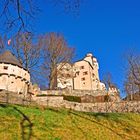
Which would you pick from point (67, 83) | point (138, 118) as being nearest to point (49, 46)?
point (67, 83)

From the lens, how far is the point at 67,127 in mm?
13969

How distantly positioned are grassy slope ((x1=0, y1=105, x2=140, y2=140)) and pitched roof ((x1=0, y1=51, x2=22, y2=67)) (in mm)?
21539

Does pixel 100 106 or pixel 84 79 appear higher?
pixel 84 79

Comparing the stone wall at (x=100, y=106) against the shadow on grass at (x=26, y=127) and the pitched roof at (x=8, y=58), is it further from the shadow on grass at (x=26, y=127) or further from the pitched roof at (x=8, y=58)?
the shadow on grass at (x=26, y=127)

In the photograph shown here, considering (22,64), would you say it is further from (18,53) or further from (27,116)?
(27,116)

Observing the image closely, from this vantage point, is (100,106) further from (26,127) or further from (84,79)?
(84,79)

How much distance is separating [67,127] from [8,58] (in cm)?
2554

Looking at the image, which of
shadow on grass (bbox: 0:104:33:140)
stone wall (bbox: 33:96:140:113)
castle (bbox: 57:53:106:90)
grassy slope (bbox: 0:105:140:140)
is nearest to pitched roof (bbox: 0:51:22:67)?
stone wall (bbox: 33:96:140:113)

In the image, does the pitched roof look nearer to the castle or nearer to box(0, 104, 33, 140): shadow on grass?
the castle

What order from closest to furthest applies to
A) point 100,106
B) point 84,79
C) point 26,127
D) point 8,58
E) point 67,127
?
point 26,127 < point 67,127 < point 100,106 < point 8,58 < point 84,79

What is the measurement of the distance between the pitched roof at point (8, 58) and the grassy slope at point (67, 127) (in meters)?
21.5

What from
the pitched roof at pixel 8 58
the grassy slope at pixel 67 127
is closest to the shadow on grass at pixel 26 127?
the grassy slope at pixel 67 127

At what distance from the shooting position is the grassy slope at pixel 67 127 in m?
12.1

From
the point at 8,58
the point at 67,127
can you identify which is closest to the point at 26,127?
the point at 67,127
